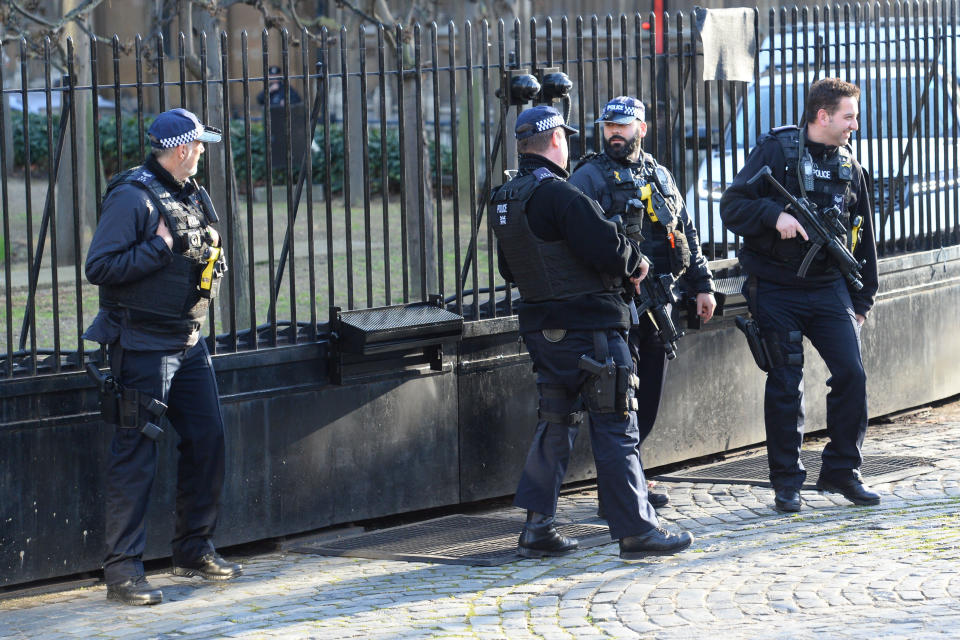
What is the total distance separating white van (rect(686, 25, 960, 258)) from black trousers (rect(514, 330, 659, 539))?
9.17ft

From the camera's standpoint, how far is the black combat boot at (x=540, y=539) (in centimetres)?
602

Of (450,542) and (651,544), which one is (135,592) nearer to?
(450,542)

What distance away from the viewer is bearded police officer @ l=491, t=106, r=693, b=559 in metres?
5.78

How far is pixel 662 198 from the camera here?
650 centimetres

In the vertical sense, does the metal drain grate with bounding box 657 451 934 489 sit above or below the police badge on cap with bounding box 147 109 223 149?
below

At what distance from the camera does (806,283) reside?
6777 mm

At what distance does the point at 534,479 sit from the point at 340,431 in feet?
3.44

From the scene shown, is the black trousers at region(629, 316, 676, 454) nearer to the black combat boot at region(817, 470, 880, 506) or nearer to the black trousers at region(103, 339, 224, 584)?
the black combat boot at region(817, 470, 880, 506)

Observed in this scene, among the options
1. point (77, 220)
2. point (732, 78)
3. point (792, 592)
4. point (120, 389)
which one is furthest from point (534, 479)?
point (732, 78)

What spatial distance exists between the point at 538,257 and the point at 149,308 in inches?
60.3

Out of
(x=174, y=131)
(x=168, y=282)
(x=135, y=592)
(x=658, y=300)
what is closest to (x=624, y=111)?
(x=658, y=300)

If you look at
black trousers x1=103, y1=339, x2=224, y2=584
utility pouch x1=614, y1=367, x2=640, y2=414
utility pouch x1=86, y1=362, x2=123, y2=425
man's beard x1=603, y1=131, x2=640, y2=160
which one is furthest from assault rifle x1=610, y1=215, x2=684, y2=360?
utility pouch x1=86, y1=362, x2=123, y2=425

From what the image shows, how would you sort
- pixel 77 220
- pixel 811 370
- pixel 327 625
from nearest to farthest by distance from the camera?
pixel 327 625
pixel 77 220
pixel 811 370

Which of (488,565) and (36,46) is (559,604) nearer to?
(488,565)
